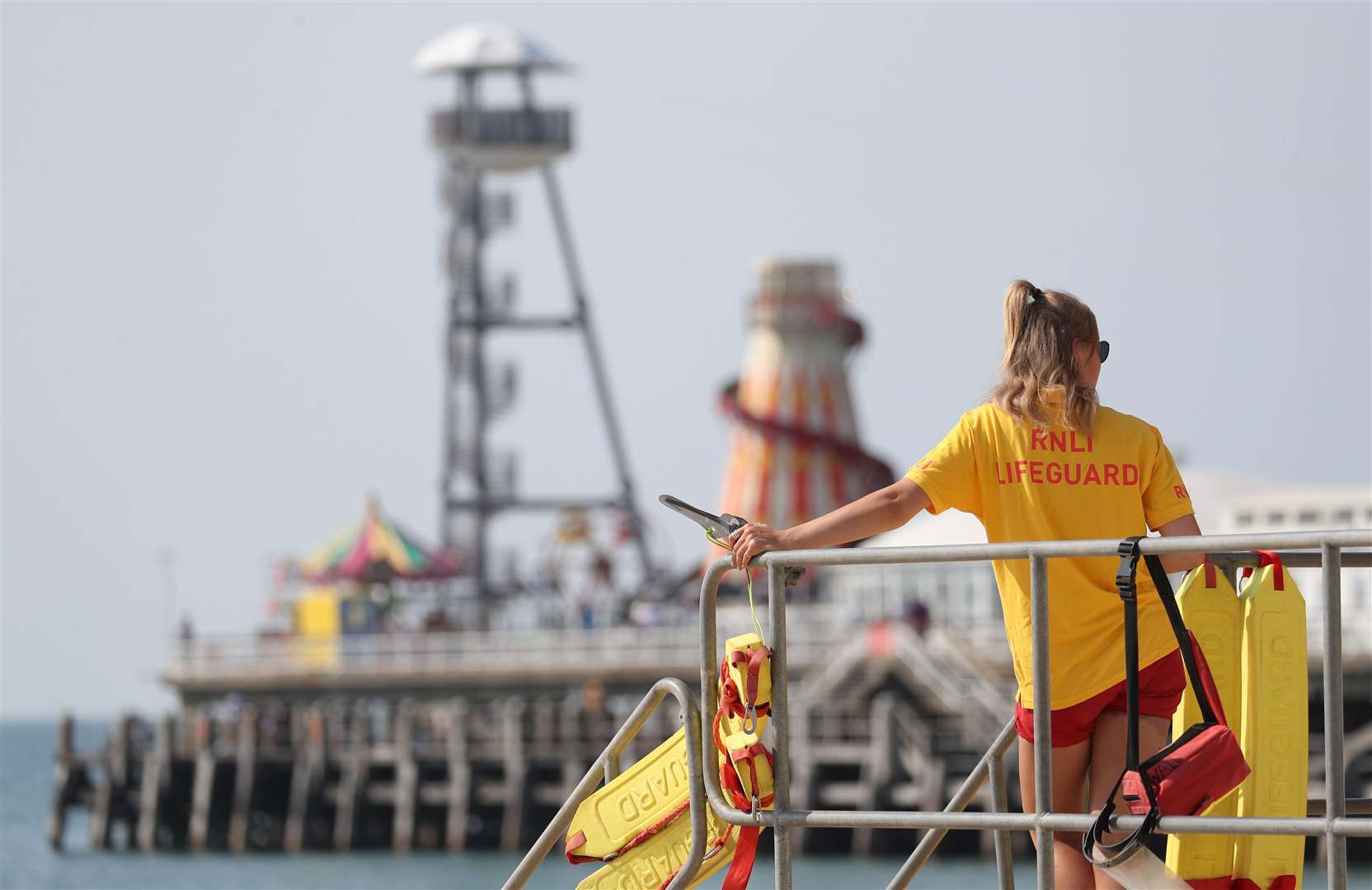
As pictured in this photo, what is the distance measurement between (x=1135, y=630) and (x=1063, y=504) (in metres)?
0.47

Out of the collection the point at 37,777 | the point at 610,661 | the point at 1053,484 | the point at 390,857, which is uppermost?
the point at 1053,484

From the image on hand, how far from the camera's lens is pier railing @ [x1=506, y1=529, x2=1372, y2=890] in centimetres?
527

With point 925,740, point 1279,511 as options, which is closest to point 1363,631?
point 1279,511

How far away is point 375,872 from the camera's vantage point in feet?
136

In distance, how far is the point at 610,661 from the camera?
1875 inches

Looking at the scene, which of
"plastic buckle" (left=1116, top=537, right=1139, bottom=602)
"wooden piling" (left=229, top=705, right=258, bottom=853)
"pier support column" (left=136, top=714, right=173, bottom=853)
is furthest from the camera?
"pier support column" (left=136, top=714, right=173, bottom=853)

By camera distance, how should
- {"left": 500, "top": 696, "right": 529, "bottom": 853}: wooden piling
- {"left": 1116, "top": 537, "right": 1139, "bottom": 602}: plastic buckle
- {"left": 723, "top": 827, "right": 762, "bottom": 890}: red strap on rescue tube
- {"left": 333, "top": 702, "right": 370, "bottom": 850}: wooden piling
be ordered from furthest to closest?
1. {"left": 333, "top": 702, "right": 370, "bottom": 850}: wooden piling
2. {"left": 500, "top": 696, "right": 529, "bottom": 853}: wooden piling
3. {"left": 723, "top": 827, "right": 762, "bottom": 890}: red strap on rescue tube
4. {"left": 1116, "top": 537, "right": 1139, "bottom": 602}: plastic buckle

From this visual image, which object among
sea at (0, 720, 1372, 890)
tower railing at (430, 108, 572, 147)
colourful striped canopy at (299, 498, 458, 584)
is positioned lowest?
sea at (0, 720, 1372, 890)

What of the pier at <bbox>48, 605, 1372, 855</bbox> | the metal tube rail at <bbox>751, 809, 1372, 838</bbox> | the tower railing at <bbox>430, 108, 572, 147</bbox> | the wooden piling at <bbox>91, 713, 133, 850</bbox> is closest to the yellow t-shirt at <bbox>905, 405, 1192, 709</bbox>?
the metal tube rail at <bbox>751, 809, 1372, 838</bbox>

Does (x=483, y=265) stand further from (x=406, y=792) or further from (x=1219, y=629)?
(x=1219, y=629)

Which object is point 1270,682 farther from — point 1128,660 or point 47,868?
point 47,868

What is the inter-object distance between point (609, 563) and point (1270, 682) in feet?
184

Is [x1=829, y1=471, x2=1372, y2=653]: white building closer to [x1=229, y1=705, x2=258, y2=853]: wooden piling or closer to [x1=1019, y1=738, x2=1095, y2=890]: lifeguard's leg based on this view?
[x1=229, y1=705, x2=258, y2=853]: wooden piling

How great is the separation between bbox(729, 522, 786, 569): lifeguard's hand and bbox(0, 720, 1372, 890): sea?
25306 mm
